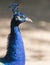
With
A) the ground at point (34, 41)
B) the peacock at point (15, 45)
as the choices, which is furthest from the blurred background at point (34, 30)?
the peacock at point (15, 45)

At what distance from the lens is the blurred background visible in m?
4.22

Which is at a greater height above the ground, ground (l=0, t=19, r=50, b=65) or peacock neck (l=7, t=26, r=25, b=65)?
ground (l=0, t=19, r=50, b=65)

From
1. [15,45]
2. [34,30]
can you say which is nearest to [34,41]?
[34,30]

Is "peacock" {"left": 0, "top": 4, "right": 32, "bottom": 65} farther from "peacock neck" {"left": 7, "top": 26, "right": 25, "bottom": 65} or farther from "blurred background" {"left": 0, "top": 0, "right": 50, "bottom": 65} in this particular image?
"blurred background" {"left": 0, "top": 0, "right": 50, "bottom": 65}

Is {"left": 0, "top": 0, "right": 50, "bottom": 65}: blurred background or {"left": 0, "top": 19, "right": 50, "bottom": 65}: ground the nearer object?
{"left": 0, "top": 19, "right": 50, "bottom": 65}: ground

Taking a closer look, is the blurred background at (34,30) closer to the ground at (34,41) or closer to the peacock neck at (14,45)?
the ground at (34,41)

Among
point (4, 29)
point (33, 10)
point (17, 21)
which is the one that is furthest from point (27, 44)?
point (17, 21)

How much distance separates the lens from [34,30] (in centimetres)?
505

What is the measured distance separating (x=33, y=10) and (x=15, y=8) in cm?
311

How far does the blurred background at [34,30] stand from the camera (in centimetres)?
422

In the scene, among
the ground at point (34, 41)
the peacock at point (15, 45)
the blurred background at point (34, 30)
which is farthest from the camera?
the blurred background at point (34, 30)

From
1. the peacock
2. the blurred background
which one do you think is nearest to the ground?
the blurred background

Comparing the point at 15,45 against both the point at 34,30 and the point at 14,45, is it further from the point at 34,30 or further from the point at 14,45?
the point at 34,30

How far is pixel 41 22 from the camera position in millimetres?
5395
